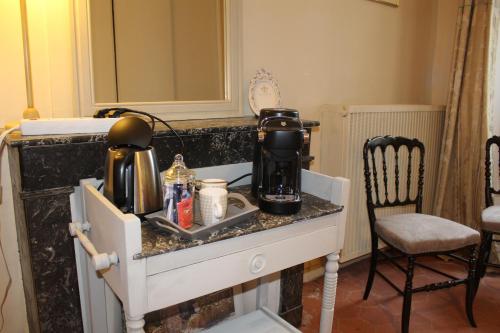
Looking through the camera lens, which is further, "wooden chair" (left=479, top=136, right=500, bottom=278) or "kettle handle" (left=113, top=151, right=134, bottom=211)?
"wooden chair" (left=479, top=136, right=500, bottom=278)

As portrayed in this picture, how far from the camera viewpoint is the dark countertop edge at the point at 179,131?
3.51ft

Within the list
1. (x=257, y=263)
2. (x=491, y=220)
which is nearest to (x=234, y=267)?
(x=257, y=263)

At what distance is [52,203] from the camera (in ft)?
3.78

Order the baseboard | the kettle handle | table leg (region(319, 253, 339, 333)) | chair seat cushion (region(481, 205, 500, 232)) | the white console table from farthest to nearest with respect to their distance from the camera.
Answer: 1. the baseboard
2. chair seat cushion (region(481, 205, 500, 232))
3. table leg (region(319, 253, 339, 333))
4. the kettle handle
5. the white console table

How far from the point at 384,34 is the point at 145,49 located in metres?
1.51

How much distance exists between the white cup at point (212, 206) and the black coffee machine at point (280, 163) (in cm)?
17

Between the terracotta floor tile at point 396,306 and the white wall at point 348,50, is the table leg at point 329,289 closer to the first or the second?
Answer: the terracotta floor tile at point 396,306

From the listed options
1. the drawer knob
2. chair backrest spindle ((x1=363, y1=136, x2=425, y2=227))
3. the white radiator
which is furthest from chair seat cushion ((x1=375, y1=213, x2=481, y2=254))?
the drawer knob

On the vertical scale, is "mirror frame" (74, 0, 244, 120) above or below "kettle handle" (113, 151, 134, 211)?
above

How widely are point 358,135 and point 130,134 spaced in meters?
1.38

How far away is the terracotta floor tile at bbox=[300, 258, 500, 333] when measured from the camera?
72.6 inches

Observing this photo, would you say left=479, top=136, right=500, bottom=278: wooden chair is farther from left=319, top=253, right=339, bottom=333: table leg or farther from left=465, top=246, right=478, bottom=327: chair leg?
left=319, top=253, right=339, bottom=333: table leg

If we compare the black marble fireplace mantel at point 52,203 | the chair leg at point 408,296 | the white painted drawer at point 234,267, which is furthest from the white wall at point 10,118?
the chair leg at point 408,296

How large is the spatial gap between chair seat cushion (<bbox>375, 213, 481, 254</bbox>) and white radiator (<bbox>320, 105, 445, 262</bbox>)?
312 millimetres
